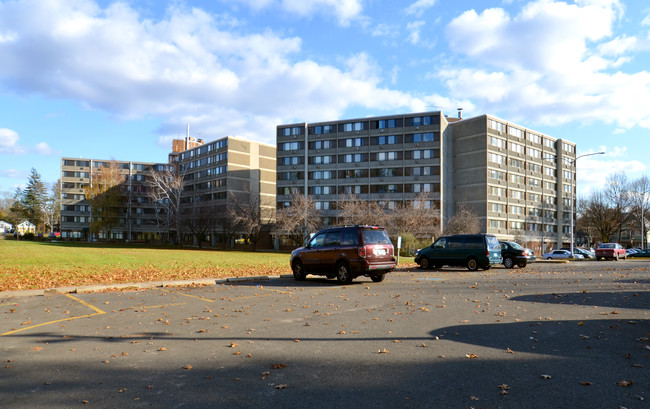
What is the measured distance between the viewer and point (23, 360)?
6.35m

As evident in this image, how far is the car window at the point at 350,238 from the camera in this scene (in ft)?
54.7

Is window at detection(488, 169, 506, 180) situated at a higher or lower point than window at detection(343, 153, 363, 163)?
lower

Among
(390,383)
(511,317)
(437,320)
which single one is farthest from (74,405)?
(511,317)

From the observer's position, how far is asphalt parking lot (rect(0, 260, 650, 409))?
4.86 m

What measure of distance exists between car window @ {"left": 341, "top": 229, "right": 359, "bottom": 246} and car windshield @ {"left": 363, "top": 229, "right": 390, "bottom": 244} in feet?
1.08

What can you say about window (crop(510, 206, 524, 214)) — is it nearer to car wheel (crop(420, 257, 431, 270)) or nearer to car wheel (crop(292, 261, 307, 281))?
car wheel (crop(420, 257, 431, 270))

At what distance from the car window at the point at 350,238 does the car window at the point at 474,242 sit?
1075 cm

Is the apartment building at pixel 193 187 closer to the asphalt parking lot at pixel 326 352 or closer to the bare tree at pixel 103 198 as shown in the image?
the bare tree at pixel 103 198

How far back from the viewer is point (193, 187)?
10944cm

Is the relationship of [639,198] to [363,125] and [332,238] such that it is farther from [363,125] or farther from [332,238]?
[332,238]

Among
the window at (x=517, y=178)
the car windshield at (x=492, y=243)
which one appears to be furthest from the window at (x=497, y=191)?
the car windshield at (x=492, y=243)

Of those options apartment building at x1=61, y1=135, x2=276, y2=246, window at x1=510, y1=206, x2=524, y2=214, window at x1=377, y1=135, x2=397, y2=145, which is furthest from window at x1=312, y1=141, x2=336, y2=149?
window at x1=510, y1=206, x2=524, y2=214

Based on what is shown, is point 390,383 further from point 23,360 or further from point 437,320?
point 23,360

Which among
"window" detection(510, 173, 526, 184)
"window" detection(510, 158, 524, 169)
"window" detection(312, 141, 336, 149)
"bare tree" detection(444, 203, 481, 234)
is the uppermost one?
"window" detection(312, 141, 336, 149)
